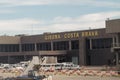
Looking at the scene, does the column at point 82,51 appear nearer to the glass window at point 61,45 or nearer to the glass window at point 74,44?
the glass window at point 74,44

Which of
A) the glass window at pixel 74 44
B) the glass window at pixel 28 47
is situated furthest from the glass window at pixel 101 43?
the glass window at pixel 28 47

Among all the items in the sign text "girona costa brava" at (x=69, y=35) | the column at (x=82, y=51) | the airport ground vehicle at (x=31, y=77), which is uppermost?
the sign text "girona costa brava" at (x=69, y=35)

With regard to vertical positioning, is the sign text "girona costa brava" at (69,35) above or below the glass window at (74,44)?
above

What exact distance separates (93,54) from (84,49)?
3.24 metres

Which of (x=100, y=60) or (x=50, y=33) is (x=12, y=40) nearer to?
(x=50, y=33)

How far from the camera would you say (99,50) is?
125 meters

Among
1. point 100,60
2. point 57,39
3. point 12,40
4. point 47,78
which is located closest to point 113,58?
point 100,60

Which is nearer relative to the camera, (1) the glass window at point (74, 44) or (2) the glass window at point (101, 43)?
(2) the glass window at point (101, 43)

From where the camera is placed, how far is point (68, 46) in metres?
135

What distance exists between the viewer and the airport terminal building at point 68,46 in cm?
12088

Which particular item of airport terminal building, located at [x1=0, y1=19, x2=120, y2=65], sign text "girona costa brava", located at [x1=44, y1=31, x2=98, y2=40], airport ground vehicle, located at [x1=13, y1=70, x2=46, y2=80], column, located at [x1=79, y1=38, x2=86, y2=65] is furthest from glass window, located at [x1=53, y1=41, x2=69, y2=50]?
airport ground vehicle, located at [x1=13, y1=70, x2=46, y2=80]

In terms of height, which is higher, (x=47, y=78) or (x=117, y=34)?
(x=117, y=34)

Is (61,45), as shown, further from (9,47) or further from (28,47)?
(9,47)

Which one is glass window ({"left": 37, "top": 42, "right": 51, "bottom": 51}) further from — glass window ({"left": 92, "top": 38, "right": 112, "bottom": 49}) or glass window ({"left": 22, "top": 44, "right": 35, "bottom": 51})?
glass window ({"left": 92, "top": 38, "right": 112, "bottom": 49})
